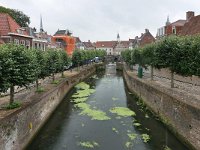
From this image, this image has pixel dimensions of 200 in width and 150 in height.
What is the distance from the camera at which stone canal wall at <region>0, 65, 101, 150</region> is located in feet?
65.7

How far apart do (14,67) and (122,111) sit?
1716 centimetres

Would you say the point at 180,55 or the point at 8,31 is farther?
the point at 8,31

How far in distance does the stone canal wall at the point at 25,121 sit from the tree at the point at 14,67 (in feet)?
6.90

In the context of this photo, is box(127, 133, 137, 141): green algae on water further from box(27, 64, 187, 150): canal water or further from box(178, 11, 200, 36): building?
box(178, 11, 200, 36): building

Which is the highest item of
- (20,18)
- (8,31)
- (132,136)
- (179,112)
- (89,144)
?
(20,18)

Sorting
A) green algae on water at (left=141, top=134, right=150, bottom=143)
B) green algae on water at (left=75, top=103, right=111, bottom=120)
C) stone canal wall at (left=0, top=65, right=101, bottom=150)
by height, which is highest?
stone canal wall at (left=0, top=65, right=101, bottom=150)

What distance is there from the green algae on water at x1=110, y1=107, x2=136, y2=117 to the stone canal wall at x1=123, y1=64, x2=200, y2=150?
8.39ft

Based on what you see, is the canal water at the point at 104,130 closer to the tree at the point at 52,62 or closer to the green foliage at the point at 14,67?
the tree at the point at 52,62

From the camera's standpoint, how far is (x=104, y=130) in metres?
29.2

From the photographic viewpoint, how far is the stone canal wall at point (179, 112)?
74.3ft

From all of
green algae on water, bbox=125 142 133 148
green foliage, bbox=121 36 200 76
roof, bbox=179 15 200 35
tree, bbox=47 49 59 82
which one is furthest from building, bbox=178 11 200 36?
green algae on water, bbox=125 142 133 148

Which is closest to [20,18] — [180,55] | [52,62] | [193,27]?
[52,62]

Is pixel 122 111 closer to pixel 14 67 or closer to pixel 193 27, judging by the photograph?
pixel 14 67

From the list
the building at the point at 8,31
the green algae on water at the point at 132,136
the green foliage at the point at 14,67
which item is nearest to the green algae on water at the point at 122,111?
the green algae on water at the point at 132,136
